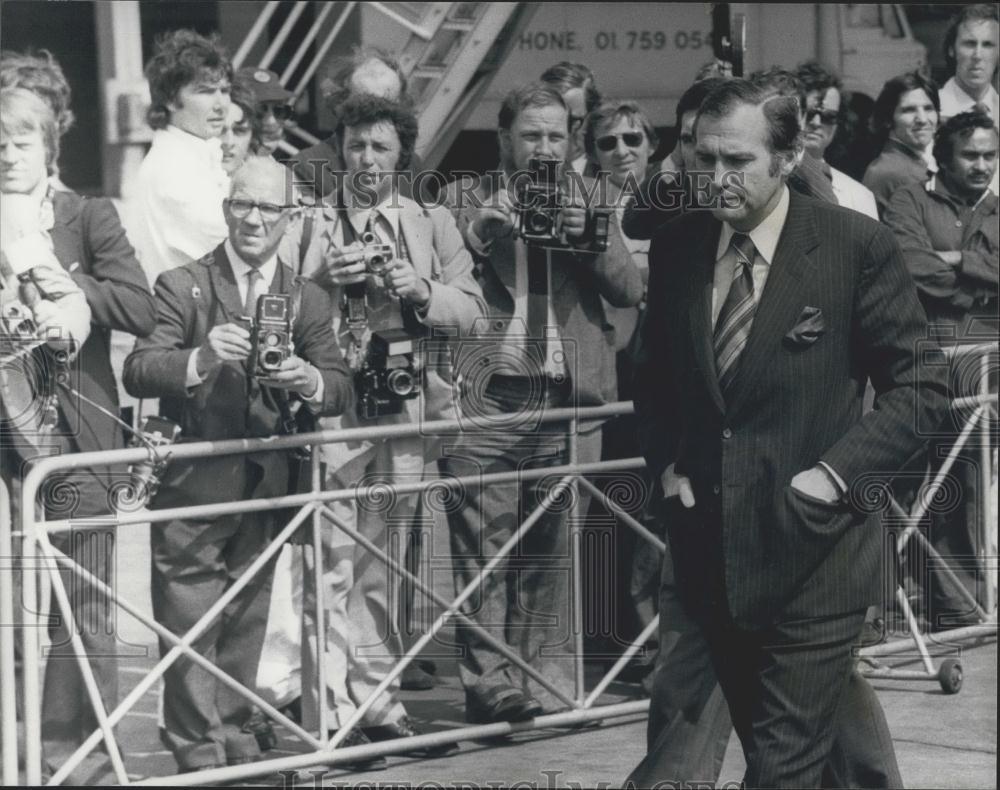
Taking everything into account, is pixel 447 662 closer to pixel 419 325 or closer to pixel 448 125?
pixel 419 325

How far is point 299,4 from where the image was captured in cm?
1274

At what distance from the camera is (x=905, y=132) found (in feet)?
30.8

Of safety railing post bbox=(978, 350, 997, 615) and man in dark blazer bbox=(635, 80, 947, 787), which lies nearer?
man in dark blazer bbox=(635, 80, 947, 787)

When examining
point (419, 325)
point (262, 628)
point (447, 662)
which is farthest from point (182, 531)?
point (447, 662)

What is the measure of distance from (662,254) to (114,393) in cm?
218

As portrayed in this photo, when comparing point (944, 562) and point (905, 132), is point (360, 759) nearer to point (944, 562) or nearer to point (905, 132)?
point (944, 562)

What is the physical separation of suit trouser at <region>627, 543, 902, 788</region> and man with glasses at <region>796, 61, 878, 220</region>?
2.94 m

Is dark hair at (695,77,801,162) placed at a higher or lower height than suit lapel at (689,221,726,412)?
higher

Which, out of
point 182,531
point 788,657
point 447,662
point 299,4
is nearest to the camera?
point 788,657

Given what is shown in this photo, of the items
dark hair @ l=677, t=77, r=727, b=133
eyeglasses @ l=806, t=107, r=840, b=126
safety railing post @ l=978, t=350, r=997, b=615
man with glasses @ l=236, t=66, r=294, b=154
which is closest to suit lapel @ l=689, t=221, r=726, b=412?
dark hair @ l=677, t=77, r=727, b=133

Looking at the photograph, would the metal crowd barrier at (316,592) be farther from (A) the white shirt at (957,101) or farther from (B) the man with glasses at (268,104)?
(A) the white shirt at (957,101)

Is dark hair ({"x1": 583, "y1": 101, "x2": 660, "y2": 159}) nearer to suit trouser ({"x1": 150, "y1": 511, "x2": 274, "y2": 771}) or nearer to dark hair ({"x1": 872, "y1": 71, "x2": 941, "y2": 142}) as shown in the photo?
dark hair ({"x1": 872, "y1": 71, "x2": 941, "y2": 142})

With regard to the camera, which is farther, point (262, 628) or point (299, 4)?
point (299, 4)

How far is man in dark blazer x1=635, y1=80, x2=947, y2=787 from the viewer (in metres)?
5.27
